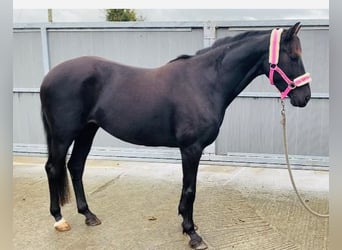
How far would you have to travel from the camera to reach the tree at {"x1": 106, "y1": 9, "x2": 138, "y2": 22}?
17.0 ft

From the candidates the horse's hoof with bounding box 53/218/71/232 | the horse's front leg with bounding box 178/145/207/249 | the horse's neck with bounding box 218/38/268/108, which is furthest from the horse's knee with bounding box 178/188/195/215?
the horse's hoof with bounding box 53/218/71/232

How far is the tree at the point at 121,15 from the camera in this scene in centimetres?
519

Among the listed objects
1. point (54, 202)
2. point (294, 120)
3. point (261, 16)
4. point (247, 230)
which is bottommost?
point (247, 230)

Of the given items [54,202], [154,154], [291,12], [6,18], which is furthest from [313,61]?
[6,18]

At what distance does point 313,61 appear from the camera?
4207 mm

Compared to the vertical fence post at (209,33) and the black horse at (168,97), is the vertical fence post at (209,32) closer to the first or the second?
the vertical fence post at (209,33)

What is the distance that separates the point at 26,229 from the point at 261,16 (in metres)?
3.25

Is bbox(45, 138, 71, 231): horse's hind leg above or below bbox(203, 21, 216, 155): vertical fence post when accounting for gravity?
below

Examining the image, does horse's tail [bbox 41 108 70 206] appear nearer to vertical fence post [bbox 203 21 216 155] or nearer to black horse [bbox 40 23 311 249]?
black horse [bbox 40 23 311 249]

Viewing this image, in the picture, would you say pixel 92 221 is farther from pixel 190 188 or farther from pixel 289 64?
pixel 289 64

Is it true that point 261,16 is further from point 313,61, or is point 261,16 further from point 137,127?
point 137,127

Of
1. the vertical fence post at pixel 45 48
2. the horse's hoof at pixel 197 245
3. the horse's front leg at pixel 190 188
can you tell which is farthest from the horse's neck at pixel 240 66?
the vertical fence post at pixel 45 48

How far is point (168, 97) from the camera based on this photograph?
241 cm

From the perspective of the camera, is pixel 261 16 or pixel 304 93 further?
pixel 261 16
